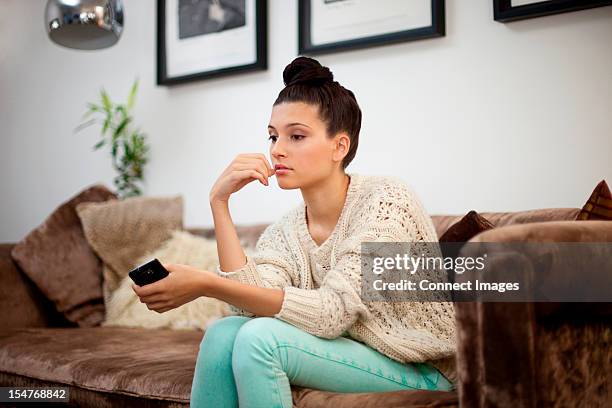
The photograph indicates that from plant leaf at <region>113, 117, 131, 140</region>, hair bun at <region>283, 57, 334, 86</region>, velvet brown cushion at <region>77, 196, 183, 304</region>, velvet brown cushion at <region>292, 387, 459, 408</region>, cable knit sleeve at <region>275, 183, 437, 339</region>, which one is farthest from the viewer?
plant leaf at <region>113, 117, 131, 140</region>

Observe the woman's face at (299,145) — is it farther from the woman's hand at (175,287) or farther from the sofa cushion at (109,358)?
the sofa cushion at (109,358)

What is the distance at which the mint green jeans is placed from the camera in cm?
145

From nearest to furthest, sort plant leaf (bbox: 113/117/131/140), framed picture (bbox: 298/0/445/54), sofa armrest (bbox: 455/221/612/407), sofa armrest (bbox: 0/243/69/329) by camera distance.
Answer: sofa armrest (bbox: 455/221/612/407) < framed picture (bbox: 298/0/445/54) < sofa armrest (bbox: 0/243/69/329) < plant leaf (bbox: 113/117/131/140)

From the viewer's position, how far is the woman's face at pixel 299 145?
1.72m

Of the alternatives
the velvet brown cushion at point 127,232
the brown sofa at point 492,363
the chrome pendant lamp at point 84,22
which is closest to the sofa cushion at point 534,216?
the brown sofa at point 492,363

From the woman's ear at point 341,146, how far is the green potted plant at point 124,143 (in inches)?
70.0

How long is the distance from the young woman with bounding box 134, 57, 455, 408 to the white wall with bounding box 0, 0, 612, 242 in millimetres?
724

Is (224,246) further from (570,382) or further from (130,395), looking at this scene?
(570,382)

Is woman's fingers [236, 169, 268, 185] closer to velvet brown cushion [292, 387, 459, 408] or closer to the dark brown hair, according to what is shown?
the dark brown hair

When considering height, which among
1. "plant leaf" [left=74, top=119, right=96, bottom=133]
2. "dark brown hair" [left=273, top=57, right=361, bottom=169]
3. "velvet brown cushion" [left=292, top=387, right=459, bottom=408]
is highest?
"plant leaf" [left=74, top=119, right=96, bottom=133]

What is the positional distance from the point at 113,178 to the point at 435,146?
173cm

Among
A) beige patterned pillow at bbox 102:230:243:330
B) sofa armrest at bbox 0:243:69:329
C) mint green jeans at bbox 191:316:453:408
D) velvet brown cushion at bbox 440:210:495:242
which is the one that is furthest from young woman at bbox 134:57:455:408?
sofa armrest at bbox 0:243:69:329

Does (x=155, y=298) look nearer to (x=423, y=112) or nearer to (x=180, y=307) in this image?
(x=180, y=307)


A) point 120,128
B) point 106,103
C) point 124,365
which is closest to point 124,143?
point 120,128
